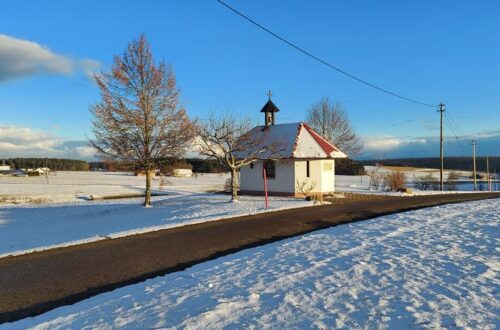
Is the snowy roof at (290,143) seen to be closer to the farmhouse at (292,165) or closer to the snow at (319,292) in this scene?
the farmhouse at (292,165)

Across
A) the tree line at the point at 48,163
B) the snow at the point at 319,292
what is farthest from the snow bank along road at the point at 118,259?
the tree line at the point at 48,163

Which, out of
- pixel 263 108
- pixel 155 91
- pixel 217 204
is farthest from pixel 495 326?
pixel 263 108

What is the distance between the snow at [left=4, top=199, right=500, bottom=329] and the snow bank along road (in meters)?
0.67

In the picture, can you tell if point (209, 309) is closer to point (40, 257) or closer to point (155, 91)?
point (40, 257)

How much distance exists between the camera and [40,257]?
419 inches

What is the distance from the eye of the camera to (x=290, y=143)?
27.2 meters

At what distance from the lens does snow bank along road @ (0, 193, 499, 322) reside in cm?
745

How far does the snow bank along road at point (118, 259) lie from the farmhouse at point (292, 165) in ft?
33.5

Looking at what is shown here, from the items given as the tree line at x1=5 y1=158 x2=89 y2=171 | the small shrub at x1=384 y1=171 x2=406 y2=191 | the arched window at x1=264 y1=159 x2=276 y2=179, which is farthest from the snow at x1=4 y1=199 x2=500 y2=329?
the tree line at x1=5 y1=158 x2=89 y2=171

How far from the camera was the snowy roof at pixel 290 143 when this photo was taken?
26.2 metres

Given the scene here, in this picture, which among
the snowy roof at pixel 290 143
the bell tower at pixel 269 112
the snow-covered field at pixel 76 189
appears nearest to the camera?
the snowy roof at pixel 290 143

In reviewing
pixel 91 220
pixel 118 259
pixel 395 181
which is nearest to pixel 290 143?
pixel 91 220

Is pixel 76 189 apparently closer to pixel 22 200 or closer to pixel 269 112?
pixel 22 200

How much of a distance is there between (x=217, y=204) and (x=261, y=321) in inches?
604
